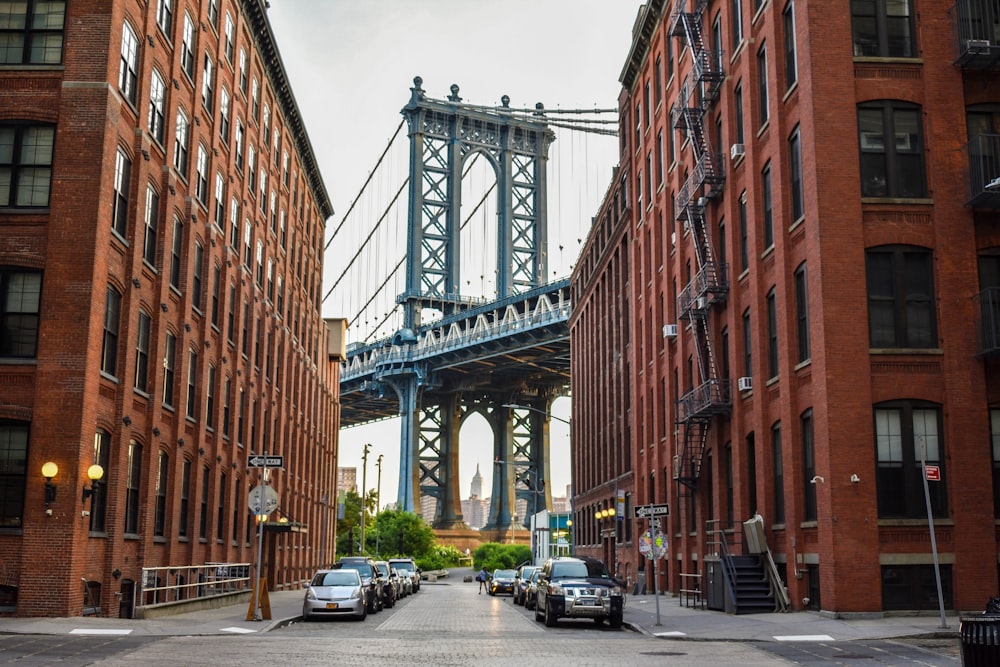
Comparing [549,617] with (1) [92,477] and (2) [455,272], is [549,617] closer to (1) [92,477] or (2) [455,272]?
(1) [92,477]

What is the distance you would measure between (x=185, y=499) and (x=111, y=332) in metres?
9.32

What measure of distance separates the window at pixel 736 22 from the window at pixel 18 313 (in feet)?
72.8

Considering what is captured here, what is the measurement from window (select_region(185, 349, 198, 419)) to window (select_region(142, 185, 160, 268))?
5069mm

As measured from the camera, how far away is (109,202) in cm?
2761

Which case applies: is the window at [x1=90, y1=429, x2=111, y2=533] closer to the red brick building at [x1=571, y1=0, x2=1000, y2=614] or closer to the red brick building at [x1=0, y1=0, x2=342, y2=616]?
the red brick building at [x1=0, y1=0, x2=342, y2=616]

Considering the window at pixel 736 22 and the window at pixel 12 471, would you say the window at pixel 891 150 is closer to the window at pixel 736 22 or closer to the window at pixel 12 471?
the window at pixel 736 22

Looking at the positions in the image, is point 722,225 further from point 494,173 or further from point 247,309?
point 494,173

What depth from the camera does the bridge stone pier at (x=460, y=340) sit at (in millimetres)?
110312

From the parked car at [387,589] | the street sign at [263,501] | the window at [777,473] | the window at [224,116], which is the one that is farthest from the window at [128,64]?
the window at [777,473]

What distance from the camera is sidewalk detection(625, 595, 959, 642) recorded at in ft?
74.1

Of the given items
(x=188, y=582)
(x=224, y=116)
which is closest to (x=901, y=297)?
(x=188, y=582)

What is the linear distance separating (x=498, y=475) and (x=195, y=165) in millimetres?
97906

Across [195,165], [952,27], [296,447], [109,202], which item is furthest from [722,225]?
[296,447]

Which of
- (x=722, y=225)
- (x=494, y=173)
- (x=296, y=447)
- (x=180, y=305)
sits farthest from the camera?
(x=494, y=173)
